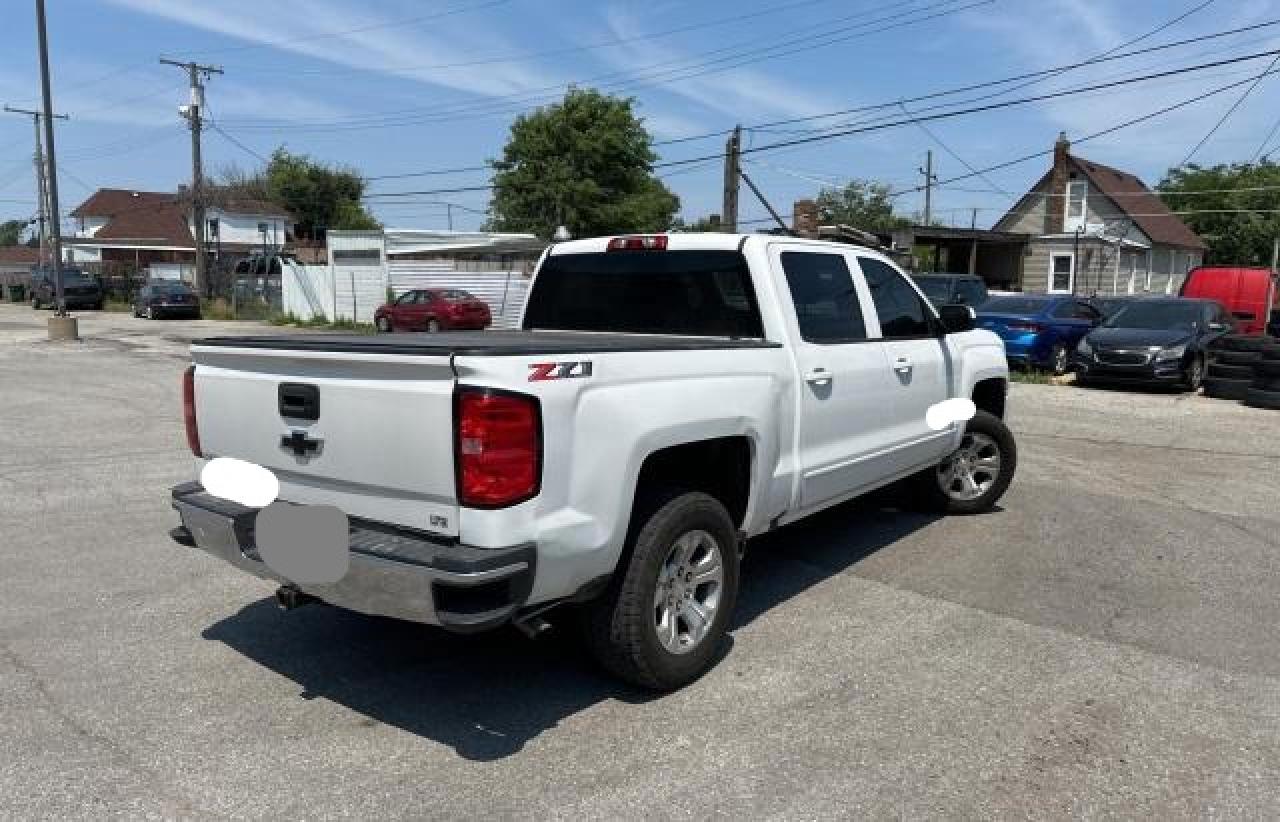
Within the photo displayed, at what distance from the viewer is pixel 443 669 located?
4.22m

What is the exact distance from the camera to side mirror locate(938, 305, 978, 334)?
6.21 meters

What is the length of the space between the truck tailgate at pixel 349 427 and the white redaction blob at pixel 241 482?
35mm

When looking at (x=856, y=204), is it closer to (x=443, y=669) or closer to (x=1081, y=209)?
(x=1081, y=209)

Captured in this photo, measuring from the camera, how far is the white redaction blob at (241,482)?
3805 mm

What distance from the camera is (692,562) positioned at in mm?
4078

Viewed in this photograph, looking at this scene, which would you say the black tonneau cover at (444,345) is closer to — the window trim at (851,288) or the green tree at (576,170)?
the window trim at (851,288)

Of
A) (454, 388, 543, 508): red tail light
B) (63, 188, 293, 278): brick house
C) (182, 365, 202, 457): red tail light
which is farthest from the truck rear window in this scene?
(63, 188, 293, 278): brick house

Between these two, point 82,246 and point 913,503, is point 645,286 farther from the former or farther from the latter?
point 82,246

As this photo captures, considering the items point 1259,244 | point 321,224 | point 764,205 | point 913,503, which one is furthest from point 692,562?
point 321,224

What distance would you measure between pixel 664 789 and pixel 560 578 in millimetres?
786

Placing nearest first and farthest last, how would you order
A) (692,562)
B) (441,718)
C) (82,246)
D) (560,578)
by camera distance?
(560,578)
(441,718)
(692,562)
(82,246)

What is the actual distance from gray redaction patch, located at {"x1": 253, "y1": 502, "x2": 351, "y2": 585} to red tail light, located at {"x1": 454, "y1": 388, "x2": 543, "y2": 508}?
0.57m

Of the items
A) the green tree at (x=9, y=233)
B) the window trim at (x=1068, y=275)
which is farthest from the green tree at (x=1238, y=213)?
the green tree at (x=9, y=233)

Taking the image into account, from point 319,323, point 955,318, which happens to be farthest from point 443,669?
point 319,323
